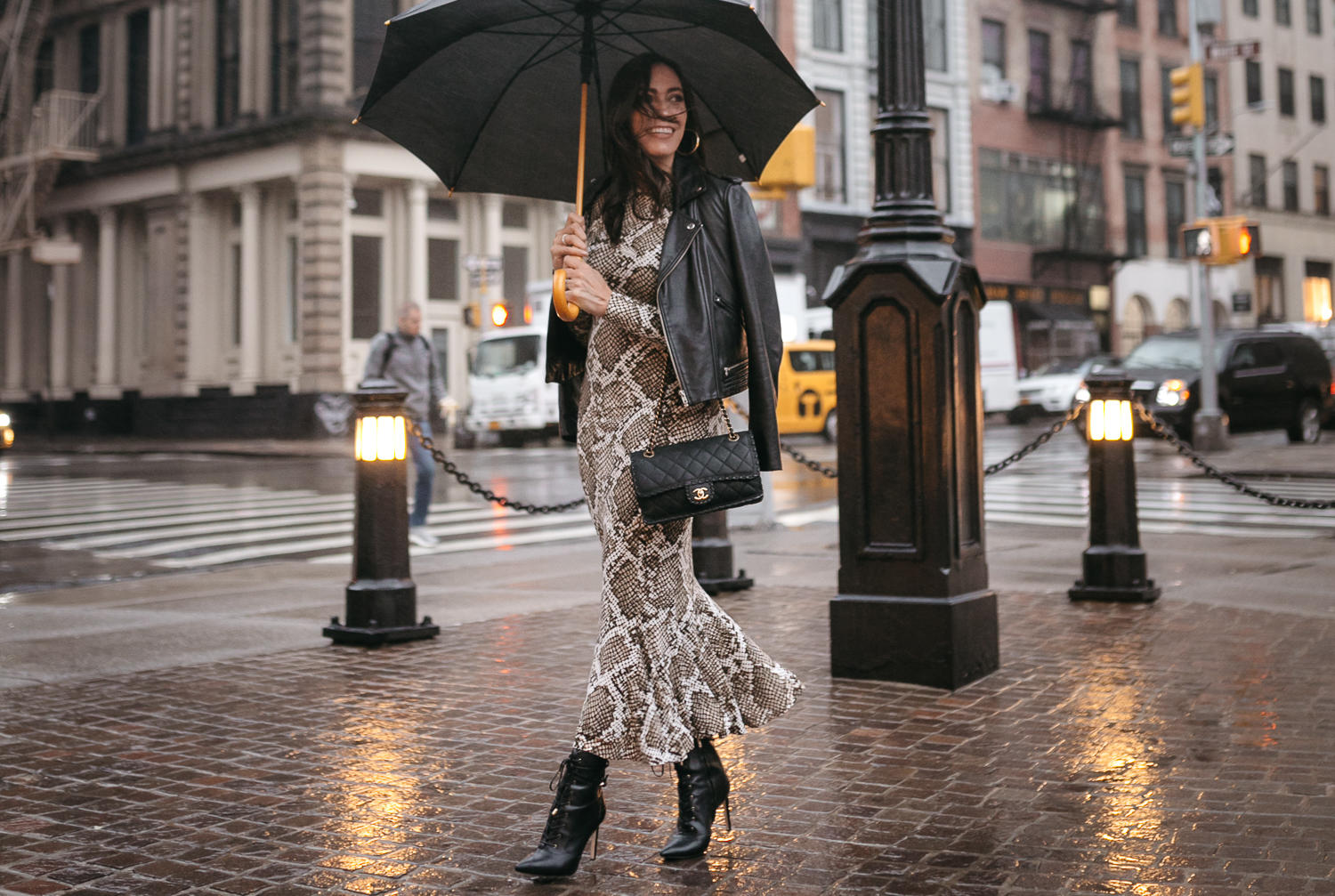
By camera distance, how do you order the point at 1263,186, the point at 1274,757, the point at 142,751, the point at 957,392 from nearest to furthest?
the point at 1274,757 < the point at 142,751 < the point at 957,392 < the point at 1263,186

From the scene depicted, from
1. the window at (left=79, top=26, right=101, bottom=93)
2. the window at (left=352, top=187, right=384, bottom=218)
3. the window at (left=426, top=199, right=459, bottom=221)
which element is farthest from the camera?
the window at (left=79, top=26, right=101, bottom=93)

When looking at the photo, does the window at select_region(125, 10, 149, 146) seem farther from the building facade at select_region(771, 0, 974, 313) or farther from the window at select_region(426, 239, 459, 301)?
the building facade at select_region(771, 0, 974, 313)

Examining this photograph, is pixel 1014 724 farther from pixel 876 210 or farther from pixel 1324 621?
pixel 1324 621

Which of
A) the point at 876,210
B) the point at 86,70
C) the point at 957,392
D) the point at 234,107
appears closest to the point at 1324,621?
the point at 957,392

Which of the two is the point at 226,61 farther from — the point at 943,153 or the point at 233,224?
the point at 943,153

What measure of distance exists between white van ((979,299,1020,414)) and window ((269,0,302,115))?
1806 cm

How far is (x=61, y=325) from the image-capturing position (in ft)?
130

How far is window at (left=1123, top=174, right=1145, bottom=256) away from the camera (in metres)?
46.9

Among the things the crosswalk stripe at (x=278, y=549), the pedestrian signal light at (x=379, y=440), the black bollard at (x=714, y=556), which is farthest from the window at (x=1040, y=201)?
the pedestrian signal light at (x=379, y=440)

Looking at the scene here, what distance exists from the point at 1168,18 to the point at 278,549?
1780 inches

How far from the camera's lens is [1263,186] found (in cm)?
5009

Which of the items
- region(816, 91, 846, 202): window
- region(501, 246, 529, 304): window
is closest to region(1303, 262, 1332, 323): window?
region(816, 91, 846, 202): window

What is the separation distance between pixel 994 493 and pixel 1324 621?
880 cm

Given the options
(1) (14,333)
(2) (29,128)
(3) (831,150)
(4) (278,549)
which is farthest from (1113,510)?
(1) (14,333)
